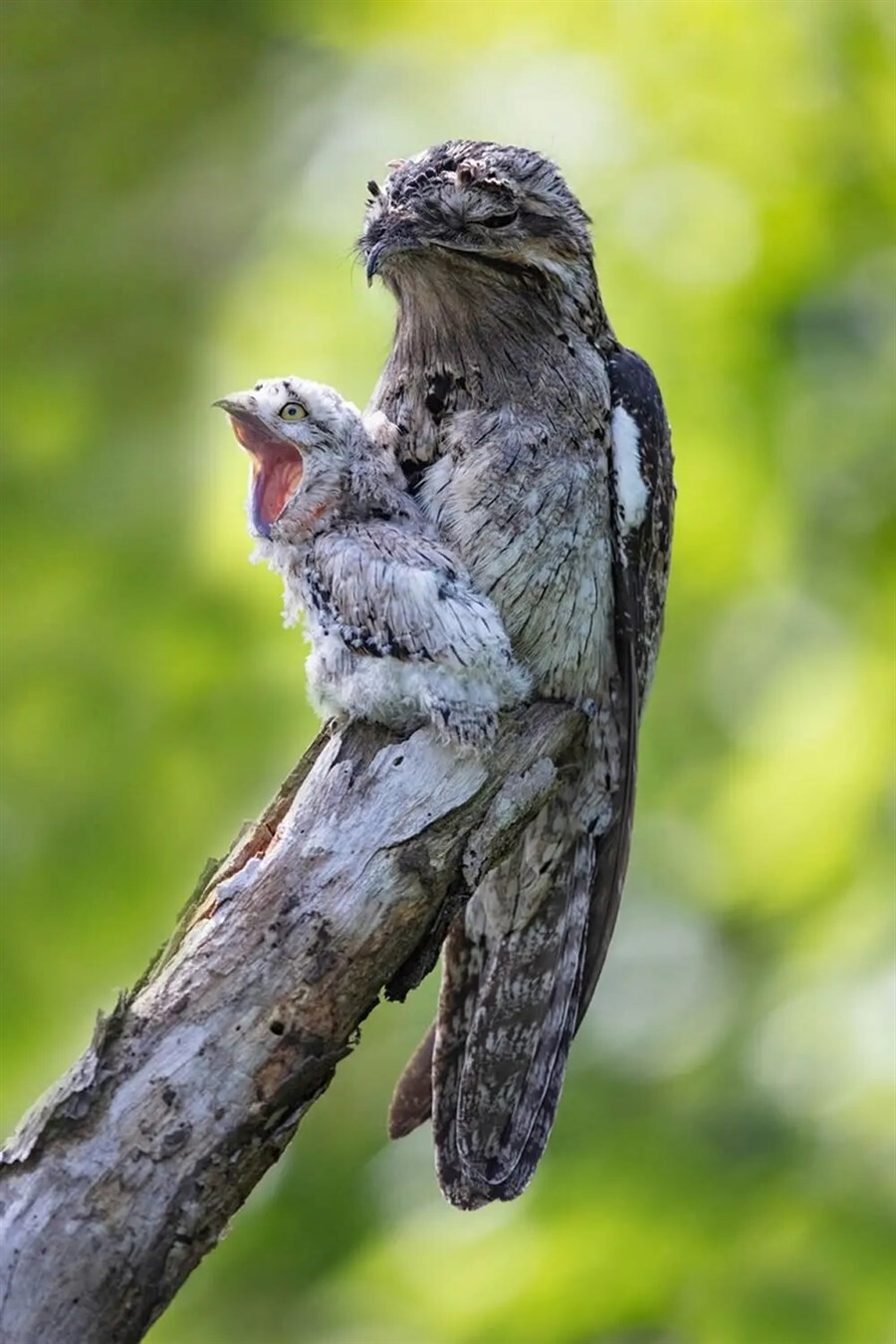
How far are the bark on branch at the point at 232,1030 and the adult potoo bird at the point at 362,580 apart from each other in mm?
99

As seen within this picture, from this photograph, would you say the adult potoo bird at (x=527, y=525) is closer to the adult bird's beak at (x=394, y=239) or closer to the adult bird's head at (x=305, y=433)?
the adult bird's beak at (x=394, y=239)

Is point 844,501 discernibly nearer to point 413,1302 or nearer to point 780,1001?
point 780,1001

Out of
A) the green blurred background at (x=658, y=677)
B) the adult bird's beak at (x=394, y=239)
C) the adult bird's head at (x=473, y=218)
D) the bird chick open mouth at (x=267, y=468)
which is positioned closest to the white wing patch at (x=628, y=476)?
the adult bird's head at (x=473, y=218)

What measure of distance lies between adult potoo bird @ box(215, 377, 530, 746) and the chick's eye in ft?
1.63

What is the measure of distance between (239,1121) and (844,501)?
3519 mm

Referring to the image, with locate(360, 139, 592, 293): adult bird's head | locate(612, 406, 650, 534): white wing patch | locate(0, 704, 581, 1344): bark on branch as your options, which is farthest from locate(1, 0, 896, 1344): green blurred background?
locate(0, 704, 581, 1344): bark on branch

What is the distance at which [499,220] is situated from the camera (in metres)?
3.73

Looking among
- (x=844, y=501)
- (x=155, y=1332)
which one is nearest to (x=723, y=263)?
(x=844, y=501)

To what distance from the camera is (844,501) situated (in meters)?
5.83

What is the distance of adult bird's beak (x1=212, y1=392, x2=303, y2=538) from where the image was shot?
3.57m

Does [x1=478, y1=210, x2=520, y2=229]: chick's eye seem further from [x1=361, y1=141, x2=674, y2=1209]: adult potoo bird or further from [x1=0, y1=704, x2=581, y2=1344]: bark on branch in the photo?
[x1=0, y1=704, x2=581, y2=1344]: bark on branch

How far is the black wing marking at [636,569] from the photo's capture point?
387cm

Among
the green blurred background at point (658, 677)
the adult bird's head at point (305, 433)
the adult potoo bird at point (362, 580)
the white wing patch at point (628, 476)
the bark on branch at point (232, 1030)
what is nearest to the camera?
the bark on branch at point (232, 1030)

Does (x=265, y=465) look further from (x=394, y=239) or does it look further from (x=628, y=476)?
(x=628, y=476)
